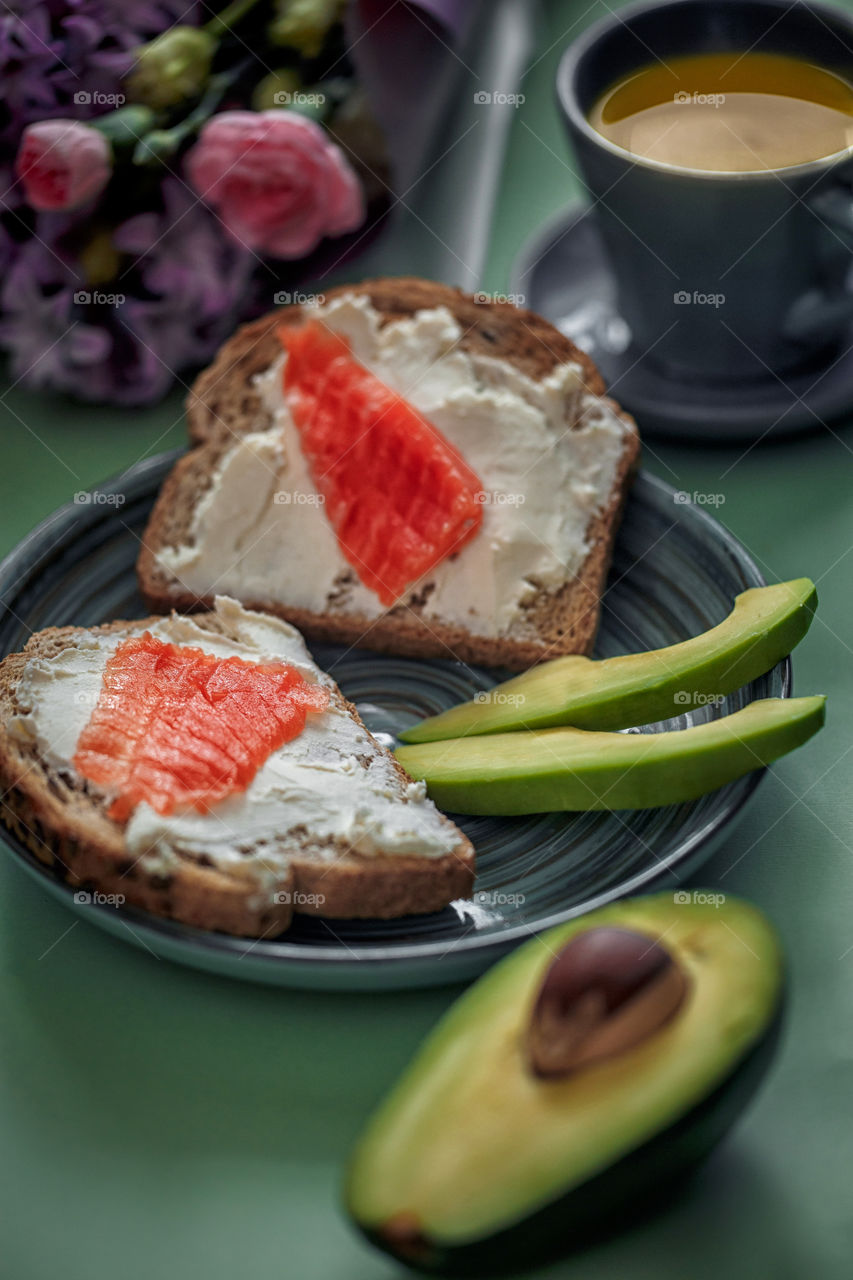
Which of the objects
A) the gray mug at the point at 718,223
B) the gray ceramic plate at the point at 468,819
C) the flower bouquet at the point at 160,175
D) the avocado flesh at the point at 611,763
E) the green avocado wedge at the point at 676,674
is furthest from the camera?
the flower bouquet at the point at 160,175

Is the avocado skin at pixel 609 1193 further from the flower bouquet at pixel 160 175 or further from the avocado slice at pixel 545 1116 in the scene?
the flower bouquet at pixel 160 175

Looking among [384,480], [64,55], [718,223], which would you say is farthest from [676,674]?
[64,55]

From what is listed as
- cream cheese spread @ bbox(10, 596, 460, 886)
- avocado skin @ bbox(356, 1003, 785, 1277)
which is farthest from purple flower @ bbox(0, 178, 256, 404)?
avocado skin @ bbox(356, 1003, 785, 1277)

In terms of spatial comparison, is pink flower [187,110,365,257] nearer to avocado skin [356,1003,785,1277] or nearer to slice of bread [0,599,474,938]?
slice of bread [0,599,474,938]

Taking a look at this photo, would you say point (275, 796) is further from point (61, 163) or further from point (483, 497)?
point (61, 163)

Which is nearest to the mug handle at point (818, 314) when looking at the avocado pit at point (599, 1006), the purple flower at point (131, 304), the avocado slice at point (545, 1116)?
the purple flower at point (131, 304)

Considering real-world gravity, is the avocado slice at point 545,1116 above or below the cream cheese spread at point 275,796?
above

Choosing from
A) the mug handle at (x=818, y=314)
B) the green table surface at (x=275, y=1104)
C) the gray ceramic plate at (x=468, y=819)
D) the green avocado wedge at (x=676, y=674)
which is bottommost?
the green table surface at (x=275, y=1104)

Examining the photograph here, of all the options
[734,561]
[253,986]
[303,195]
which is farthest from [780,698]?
[303,195]
